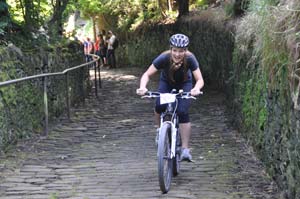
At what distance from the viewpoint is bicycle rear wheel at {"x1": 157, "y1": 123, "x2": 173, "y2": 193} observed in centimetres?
565

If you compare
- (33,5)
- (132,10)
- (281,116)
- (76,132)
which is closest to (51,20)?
(33,5)

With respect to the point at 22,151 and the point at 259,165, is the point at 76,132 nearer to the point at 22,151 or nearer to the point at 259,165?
the point at 22,151

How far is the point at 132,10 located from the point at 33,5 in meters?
17.9

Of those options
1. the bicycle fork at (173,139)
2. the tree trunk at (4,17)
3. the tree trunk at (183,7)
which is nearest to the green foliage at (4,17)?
the tree trunk at (4,17)

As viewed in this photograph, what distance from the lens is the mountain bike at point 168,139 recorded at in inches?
225

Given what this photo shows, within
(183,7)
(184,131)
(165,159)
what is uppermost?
(183,7)

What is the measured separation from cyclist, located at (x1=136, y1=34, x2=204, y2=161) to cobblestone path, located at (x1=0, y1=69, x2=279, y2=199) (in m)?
0.61

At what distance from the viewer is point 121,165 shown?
7254mm

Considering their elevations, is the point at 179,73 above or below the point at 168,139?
above

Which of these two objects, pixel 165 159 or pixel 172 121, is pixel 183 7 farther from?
pixel 165 159

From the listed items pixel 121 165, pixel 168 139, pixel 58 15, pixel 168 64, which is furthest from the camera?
pixel 58 15

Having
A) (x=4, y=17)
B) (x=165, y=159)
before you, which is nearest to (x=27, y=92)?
(x=4, y=17)

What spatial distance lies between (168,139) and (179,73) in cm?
93

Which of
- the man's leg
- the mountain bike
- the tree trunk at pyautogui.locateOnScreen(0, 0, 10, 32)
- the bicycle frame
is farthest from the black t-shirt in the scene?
the tree trunk at pyautogui.locateOnScreen(0, 0, 10, 32)
